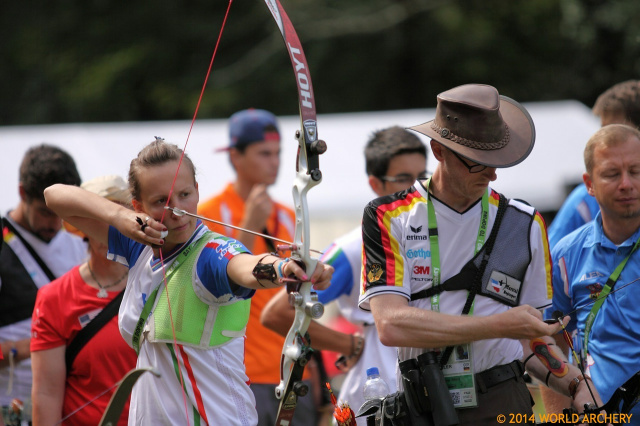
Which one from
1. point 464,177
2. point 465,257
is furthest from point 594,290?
point 464,177

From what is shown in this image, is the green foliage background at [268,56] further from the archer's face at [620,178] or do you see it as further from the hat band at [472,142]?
the hat band at [472,142]

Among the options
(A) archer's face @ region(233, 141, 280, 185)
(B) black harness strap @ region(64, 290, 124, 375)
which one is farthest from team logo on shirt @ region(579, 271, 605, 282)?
(A) archer's face @ region(233, 141, 280, 185)

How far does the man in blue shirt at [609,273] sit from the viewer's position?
3574 mm

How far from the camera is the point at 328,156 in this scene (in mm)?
10852

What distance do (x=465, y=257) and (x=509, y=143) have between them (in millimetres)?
444

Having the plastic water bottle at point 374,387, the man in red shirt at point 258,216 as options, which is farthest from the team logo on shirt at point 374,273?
the man in red shirt at point 258,216

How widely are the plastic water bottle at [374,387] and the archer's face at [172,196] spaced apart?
0.97 m

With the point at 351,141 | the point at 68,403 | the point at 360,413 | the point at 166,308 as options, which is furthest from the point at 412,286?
the point at 351,141

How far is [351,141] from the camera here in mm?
11227

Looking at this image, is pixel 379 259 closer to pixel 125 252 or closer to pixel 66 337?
pixel 125 252

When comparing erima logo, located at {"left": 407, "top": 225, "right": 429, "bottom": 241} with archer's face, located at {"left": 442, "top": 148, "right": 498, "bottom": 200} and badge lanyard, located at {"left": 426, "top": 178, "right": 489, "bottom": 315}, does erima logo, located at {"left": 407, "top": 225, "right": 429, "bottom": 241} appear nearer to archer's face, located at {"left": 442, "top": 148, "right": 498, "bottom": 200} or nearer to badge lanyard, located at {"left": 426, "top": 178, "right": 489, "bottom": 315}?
badge lanyard, located at {"left": 426, "top": 178, "right": 489, "bottom": 315}

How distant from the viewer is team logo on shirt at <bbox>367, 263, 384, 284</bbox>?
3.06 m

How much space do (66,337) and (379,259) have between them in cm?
143

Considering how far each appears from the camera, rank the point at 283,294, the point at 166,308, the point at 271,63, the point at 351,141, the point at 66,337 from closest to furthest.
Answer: the point at 166,308, the point at 66,337, the point at 283,294, the point at 351,141, the point at 271,63
